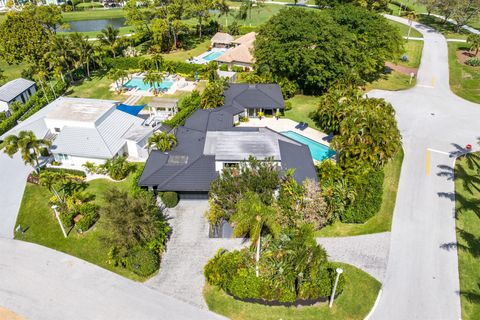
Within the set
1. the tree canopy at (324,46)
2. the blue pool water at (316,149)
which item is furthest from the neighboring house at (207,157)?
the tree canopy at (324,46)

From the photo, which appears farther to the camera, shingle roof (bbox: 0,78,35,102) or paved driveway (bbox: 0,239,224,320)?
shingle roof (bbox: 0,78,35,102)

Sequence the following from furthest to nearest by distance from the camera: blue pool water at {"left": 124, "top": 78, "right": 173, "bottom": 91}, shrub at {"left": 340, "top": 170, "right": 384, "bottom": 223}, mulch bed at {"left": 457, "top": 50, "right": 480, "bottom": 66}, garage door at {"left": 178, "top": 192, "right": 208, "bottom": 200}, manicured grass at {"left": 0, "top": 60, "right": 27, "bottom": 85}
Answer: mulch bed at {"left": 457, "top": 50, "right": 480, "bottom": 66}, manicured grass at {"left": 0, "top": 60, "right": 27, "bottom": 85}, blue pool water at {"left": 124, "top": 78, "right": 173, "bottom": 91}, garage door at {"left": 178, "top": 192, "right": 208, "bottom": 200}, shrub at {"left": 340, "top": 170, "right": 384, "bottom": 223}

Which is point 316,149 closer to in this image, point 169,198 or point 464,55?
point 169,198

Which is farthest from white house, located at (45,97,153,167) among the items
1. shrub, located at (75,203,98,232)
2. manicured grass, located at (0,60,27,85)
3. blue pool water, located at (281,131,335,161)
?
manicured grass, located at (0,60,27,85)

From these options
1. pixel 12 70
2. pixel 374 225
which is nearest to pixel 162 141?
pixel 374 225

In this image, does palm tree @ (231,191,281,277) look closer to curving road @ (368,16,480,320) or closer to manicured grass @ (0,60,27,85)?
curving road @ (368,16,480,320)

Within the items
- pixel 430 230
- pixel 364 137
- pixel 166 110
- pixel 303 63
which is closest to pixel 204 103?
pixel 166 110
